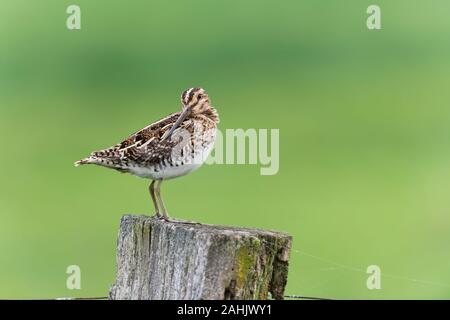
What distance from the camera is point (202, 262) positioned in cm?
645

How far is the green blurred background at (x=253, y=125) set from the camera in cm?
1538

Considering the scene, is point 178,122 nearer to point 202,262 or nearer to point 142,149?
point 142,149

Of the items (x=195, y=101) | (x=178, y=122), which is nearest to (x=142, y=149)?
(x=178, y=122)

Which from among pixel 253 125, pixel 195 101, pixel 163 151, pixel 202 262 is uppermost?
pixel 195 101

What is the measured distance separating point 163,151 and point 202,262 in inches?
76.3

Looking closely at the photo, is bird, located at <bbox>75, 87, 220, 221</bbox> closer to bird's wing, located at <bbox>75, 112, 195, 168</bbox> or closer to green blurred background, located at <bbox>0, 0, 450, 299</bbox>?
bird's wing, located at <bbox>75, 112, 195, 168</bbox>

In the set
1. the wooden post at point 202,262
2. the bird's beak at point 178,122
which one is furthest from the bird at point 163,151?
the wooden post at point 202,262

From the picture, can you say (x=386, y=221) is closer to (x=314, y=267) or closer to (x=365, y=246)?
(x=365, y=246)

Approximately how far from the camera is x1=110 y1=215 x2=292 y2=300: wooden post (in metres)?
6.44

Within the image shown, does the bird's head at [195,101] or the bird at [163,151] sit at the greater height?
the bird's head at [195,101]

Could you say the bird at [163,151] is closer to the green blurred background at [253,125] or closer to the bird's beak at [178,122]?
the bird's beak at [178,122]

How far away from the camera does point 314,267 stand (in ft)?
48.4

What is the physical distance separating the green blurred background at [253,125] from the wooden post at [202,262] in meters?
5.90
